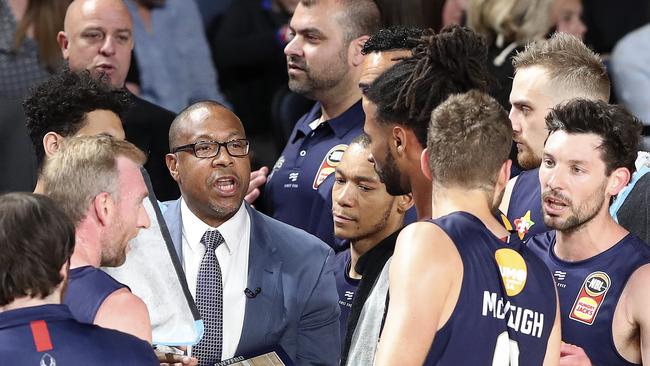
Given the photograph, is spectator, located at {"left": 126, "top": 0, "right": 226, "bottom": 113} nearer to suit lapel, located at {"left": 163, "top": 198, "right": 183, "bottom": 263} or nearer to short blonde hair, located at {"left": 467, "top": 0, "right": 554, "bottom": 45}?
short blonde hair, located at {"left": 467, "top": 0, "right": 554, "bottom": 45}

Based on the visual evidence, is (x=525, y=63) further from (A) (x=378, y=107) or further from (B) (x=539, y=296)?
(B) (x=539, y=296)

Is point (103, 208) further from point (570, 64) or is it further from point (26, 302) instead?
point (570, 64)

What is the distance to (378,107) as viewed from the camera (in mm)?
4164

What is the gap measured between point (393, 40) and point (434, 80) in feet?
3.27

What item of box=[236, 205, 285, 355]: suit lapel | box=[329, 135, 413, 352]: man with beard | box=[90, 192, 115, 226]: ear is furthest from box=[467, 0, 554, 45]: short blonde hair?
box=[90, 192, 115, 226]: ear

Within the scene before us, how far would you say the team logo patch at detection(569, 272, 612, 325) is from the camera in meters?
4.13

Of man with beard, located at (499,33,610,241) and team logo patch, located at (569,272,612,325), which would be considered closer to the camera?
team logo patch, located at (569,272,612,325)

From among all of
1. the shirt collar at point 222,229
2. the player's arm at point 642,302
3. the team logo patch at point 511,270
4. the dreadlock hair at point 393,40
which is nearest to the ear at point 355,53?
the dreadlock hair at point 393,40

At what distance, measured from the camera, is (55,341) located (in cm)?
307

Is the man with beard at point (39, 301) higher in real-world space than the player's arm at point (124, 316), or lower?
higher

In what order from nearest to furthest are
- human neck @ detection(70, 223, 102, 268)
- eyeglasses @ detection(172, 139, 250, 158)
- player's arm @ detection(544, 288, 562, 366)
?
human neck @ detection(70, 223, 102, 268) → player's arm @ detection(544, 288, 562, 366) → eyeglasses @ detection(172, 139, 250, 158)

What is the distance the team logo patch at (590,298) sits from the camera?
413 cm

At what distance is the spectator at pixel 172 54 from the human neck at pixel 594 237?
3.07 metres

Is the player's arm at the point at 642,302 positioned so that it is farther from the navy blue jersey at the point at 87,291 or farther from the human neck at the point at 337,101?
the human neck at the point at 337,101
